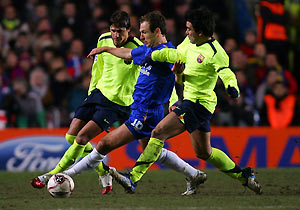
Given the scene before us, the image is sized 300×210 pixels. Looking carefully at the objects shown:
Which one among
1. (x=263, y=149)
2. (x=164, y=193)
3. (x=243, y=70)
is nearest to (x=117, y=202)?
(x=164, y=193)

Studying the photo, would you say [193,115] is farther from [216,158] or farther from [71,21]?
[71,21]

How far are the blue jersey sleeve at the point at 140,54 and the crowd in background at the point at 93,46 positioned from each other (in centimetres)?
474

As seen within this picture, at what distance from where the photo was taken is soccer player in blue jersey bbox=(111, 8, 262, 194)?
24.9 ft

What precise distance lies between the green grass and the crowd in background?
2.11 meters

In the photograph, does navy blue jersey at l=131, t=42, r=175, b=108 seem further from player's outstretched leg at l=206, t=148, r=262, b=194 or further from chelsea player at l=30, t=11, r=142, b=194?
player's outstretched leg at l=206, t=148, r=262, b=194

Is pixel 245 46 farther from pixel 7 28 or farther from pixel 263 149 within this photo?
pixel 7 28

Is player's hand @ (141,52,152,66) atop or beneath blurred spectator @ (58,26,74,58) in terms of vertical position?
atop

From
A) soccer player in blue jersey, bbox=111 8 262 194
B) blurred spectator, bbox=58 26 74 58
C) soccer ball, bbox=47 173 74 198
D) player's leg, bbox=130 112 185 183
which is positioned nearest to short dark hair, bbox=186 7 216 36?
soccer player in blue jersey, bbox=111 8 262 194

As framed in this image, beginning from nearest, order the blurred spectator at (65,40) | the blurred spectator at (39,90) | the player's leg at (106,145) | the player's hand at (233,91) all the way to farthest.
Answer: the player's hand at (233,91) < the player's leg at (106,145) < the blurred spectator at (39,90) < the blurred spectator at (65,40)

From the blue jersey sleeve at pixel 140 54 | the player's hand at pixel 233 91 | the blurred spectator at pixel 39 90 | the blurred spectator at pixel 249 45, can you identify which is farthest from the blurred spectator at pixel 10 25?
the player's hand at pixel 233 91

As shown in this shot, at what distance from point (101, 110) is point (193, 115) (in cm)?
119

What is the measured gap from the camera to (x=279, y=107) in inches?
497

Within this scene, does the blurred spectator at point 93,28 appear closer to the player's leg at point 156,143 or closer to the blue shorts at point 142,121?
the blue shorts at point 142,121

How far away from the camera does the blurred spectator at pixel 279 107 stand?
1252 cm
